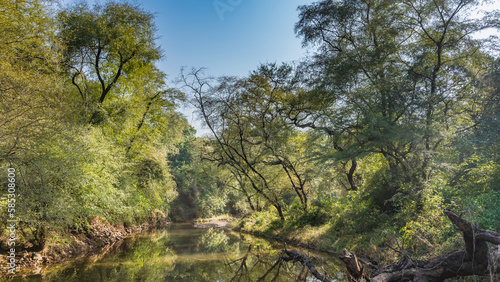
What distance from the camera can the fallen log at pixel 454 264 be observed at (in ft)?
12.4

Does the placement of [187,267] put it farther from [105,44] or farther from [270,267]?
[105,44]

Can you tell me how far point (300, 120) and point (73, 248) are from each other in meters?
12.0

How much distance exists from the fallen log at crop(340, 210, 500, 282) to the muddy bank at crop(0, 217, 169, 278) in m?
8.91

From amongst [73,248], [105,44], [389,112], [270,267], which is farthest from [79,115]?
[389,112]

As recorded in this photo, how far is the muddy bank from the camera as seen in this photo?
24.5ft

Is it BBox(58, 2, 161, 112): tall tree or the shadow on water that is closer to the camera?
the shadow on water

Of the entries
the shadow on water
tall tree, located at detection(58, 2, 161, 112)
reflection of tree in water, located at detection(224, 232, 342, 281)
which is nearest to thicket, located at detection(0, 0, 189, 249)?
tall tree, located at detection(58, 2, 161, 112)

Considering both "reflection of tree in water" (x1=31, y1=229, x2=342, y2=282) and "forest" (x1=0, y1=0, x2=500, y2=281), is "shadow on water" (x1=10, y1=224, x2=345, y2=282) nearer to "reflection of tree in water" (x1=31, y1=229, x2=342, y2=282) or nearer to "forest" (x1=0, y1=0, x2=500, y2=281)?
"reflection of tree in water" (x1=31, y1=229, x2=342, y2=282)

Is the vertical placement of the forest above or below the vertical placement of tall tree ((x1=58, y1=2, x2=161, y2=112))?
below

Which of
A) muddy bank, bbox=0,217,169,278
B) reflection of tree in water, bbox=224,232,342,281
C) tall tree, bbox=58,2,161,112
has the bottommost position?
reflection of tree in water, bbox=224,232,342,281

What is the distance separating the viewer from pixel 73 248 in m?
9.77

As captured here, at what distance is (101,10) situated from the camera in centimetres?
1397

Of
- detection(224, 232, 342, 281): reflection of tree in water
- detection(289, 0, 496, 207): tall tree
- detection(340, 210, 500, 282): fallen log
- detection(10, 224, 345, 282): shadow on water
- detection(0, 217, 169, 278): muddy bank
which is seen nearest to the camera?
detection(340, 210, 500, 282): fallen log

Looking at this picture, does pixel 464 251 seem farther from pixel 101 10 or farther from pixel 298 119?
pixel 101 10
